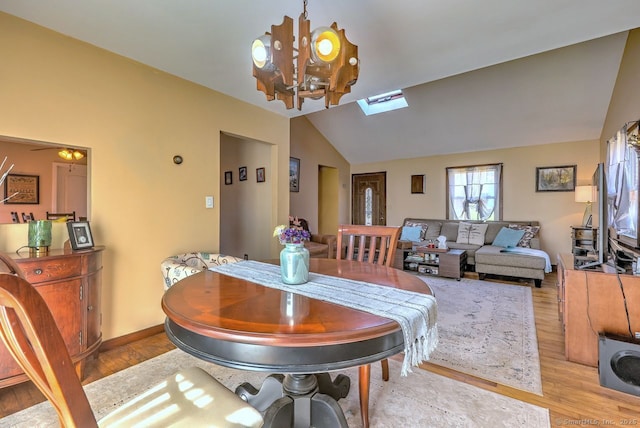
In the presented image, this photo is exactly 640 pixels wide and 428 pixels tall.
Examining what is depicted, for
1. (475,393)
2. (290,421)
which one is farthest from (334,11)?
(475,393)

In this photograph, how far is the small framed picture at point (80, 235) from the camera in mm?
1965

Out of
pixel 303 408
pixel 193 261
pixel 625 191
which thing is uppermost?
pixel 625 191

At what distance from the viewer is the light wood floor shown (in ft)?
5.10

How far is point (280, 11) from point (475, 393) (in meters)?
2.65

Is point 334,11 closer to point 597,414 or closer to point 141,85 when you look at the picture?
point 141,85

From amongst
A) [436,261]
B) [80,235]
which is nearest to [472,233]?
[436,261]

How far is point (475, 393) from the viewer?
1742 mm

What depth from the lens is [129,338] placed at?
2408mm

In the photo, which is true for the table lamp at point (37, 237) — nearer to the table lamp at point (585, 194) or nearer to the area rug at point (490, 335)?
the area rug at point (490, 335)

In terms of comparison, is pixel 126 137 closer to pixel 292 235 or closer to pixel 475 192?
pixel 292 235

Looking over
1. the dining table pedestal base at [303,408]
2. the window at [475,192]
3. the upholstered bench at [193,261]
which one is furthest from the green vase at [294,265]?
the window at [475,192]

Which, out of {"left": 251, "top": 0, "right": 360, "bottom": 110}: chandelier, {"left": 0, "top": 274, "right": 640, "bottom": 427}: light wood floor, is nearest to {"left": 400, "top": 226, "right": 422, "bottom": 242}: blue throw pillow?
{"left": 0, "top": 274, "right": 640, "bottom": 427}: light wood floor

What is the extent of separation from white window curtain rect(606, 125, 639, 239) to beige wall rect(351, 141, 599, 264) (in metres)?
2.45

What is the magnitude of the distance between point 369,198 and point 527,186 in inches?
128
